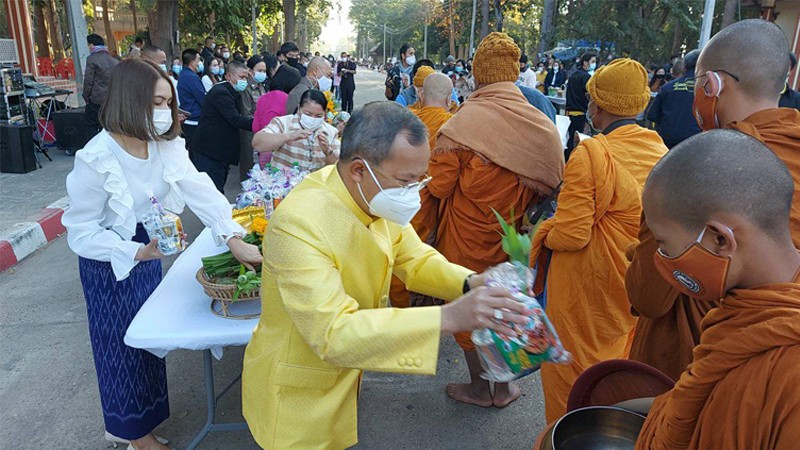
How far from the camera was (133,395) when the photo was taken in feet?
8.94

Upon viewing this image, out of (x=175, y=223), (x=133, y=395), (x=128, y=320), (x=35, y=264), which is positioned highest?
(x=175, y=223)

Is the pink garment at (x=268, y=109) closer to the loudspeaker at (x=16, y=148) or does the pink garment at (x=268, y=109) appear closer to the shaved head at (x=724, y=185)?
the loudspeaker at (x=16, y=148)

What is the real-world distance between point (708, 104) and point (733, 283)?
119 centimetres

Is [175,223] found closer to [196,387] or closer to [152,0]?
[196,387]

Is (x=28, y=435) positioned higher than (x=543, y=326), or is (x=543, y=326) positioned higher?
(x=543, y=326)

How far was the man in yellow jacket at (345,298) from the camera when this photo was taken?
4.88 ft

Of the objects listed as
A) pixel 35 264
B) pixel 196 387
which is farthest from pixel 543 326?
pixel 35 264

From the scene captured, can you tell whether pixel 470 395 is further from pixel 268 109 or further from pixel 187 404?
pixel 268 109

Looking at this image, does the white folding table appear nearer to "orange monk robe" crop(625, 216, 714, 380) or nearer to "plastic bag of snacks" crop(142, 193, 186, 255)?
"plastic bag of snacks" crop(142, 193, 186, 255)

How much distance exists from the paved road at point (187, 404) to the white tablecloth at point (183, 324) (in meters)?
0.86

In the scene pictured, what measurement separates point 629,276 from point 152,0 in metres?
23.0

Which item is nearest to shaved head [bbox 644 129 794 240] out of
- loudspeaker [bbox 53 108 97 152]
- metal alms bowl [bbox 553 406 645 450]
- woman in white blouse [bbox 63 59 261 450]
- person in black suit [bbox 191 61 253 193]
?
metal alms bowl [bbox 553 406 645 450]

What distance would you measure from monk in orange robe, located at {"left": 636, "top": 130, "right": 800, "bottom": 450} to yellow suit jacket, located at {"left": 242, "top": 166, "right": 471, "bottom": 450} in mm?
A: 605

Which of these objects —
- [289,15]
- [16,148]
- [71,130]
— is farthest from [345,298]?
[289,15]
